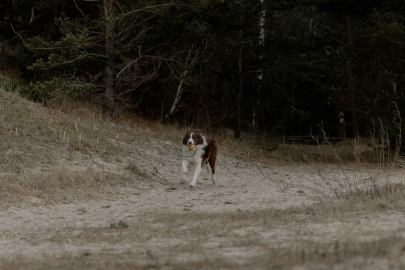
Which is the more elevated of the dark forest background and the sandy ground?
the dark forest background

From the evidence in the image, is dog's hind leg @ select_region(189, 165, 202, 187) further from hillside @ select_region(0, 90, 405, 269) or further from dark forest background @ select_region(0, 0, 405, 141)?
dark forest background @ select_region(0, 0, 405, 141)

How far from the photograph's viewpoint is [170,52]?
24.5m

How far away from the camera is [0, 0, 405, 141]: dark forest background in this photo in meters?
21.1

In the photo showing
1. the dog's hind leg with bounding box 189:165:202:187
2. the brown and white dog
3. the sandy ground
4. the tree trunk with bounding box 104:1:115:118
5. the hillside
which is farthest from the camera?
the tree trunk with bounding box 104:1:115:118

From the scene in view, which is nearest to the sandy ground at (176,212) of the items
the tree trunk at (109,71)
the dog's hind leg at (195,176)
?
the dog's hind leg at (195,176)

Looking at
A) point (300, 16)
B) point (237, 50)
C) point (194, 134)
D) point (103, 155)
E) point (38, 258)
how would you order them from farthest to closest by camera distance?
point (300, 16)
point (237, 50)
point (103, 155)
point (194, 134)
point (38, 258)

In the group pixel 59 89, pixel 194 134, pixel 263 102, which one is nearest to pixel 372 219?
pixel 194 134

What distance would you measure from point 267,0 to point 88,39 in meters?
8.79

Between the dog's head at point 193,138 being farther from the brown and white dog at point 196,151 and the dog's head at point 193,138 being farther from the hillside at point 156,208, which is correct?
the hillside at point 156,208

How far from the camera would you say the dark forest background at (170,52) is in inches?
830

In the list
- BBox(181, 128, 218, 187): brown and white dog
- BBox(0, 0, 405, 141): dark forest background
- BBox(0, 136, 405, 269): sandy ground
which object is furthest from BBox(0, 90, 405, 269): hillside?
BBox(0, 0, 405, 141): dark forest background

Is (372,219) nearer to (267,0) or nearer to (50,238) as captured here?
(50,238)

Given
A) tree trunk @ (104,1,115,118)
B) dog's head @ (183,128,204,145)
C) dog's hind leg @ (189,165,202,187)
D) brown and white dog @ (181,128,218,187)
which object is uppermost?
tree trunk @ (104,1,115,118)

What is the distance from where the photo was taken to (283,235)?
652cm
